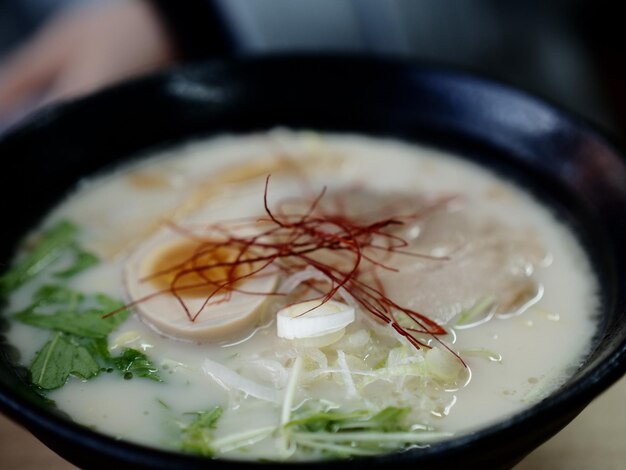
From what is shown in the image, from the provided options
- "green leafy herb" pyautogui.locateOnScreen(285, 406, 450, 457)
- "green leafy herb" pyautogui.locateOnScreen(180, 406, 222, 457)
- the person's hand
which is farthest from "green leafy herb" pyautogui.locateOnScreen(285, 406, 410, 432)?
the person's hand

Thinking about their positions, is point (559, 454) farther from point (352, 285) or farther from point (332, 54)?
point (332, 54)

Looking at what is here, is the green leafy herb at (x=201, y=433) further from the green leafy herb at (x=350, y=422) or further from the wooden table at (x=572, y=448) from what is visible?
the wooden table at (x=572, y=448)

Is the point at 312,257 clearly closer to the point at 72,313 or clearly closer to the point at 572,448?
the point at 72,313

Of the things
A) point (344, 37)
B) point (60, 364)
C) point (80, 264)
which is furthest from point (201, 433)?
point (344, 37)

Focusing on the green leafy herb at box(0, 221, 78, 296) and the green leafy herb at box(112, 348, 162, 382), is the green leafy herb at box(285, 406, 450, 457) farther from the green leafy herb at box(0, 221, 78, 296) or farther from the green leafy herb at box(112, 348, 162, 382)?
the green leafy herb at box(0, 221, 78, 296)

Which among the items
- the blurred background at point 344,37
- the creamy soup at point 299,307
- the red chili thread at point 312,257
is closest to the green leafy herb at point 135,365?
the creamy soup at point 299,307
